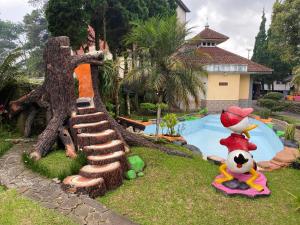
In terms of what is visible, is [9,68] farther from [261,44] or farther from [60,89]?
[261,44]

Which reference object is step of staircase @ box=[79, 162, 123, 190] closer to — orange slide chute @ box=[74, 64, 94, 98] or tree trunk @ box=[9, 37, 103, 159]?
tree trunk @ box=[9, 37, 103, 159]

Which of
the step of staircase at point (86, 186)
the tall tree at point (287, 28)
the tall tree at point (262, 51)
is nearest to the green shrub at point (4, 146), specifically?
the step of staircase at point (86, 186)

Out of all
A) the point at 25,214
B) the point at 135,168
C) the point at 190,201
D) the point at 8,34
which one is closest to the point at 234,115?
the point at 190,201

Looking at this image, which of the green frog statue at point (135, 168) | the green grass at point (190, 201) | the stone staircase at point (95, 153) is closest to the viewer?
the green grass at point (190, 201)

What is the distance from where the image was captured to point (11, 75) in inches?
433

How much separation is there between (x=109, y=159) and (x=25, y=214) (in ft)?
8.14

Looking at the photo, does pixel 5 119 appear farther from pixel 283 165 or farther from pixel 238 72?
pixel 238 72

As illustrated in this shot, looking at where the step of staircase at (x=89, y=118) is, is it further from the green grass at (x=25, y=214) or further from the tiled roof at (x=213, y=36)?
the tiled roof at (x=213, y=36)

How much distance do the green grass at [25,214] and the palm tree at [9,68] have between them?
20.6 ft

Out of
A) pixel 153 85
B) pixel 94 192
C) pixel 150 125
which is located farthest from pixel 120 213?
pixel 150 125

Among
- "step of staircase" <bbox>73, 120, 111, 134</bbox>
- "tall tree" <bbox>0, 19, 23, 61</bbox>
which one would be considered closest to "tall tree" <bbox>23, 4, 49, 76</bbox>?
"tall tree" <bbox>0, 19, 23, 61</bbox>

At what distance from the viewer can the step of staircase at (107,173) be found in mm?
6527

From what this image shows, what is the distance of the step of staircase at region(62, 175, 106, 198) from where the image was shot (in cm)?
613

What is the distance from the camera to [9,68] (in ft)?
35.4
